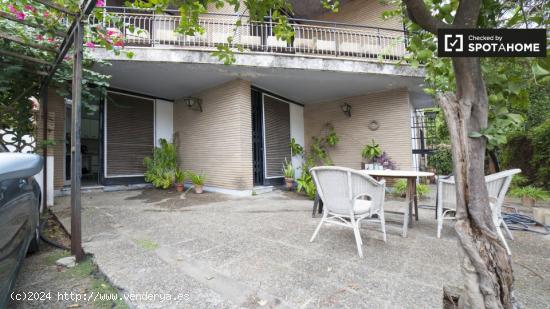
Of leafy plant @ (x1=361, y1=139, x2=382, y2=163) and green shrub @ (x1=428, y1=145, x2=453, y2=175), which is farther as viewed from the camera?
green shrub @ (x1=428, y1=145, x2=453, y2=175)

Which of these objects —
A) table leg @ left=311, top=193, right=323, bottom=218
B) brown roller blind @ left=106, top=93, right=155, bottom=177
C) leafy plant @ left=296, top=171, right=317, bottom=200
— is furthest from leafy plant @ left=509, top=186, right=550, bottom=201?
brown roller blind @ left=106, top=93, right=155, bottom=177

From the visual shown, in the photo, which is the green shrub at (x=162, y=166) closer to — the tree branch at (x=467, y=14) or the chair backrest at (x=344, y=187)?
the chair backrest at (x=344, y=187)

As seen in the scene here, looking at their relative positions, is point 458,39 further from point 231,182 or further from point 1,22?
point 231,182

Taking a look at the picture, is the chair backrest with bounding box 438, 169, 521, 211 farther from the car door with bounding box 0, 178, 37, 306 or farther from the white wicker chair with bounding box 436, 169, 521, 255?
the car door with bounding box 0, 178, 37, 306

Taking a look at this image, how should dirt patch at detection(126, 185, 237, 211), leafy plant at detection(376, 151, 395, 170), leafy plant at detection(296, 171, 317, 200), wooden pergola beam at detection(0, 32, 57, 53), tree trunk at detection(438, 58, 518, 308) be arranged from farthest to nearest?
leafy plant at detection(376, 151, 395, 170), leafy plant at detection(296, 171, 317, 200), dirt patch at detection(126, 185, 237, 211), wooden pergola beam at detection(0, 32, 57, 53), tree trunk at detection(438, 58, 518, 308)

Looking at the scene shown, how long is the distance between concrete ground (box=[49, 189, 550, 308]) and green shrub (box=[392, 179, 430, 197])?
2.19 meters

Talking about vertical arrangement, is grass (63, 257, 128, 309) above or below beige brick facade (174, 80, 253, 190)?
below

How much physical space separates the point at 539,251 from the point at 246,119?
17.3 ft

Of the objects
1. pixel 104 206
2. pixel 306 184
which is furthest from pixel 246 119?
pixel 104 206

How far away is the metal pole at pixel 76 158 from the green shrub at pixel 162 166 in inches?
171

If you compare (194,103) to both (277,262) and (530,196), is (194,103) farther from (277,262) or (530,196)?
(530,196)

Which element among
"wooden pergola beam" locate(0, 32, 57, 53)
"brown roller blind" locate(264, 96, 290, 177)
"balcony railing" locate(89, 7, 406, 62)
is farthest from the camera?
"brown roller blind" locate(264, 96, 290, 177)

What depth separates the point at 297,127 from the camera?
26.9 ft

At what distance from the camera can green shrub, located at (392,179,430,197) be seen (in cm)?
557
